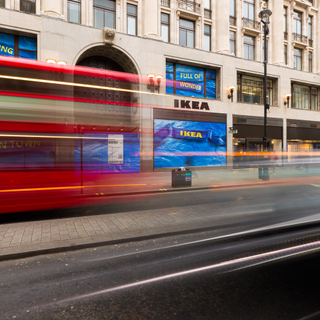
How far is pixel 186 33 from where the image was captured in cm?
2016

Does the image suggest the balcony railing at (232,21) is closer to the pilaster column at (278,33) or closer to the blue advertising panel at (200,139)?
the pilaster column at (278,33)

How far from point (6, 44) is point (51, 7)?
371cm

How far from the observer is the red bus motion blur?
482cm

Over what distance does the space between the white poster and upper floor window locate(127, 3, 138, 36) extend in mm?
15167

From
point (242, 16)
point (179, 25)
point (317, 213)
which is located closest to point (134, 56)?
point (179, 25)

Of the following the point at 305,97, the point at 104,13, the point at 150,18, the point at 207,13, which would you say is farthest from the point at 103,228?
the point at 305,97

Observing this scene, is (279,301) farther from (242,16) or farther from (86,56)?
(242,16)

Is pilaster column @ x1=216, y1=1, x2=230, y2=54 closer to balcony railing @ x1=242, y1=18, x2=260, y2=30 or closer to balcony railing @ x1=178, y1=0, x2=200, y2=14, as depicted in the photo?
balcony railing @ x1=178, y1=0, x2=200, y2=14

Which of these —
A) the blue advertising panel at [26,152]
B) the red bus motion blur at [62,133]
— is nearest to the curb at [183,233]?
the red bus motion blur at [62,133]

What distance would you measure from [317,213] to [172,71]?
15674 millimetres

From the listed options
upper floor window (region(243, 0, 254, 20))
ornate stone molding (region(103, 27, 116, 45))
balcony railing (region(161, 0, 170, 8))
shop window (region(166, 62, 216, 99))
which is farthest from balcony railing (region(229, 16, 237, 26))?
ornate stone molding (region(103, 27, 116, 45))

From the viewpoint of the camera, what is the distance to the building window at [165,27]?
1919 cm

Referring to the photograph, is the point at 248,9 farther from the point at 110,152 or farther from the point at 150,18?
the point at 110,152

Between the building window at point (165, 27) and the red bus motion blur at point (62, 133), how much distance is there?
15120 mm
